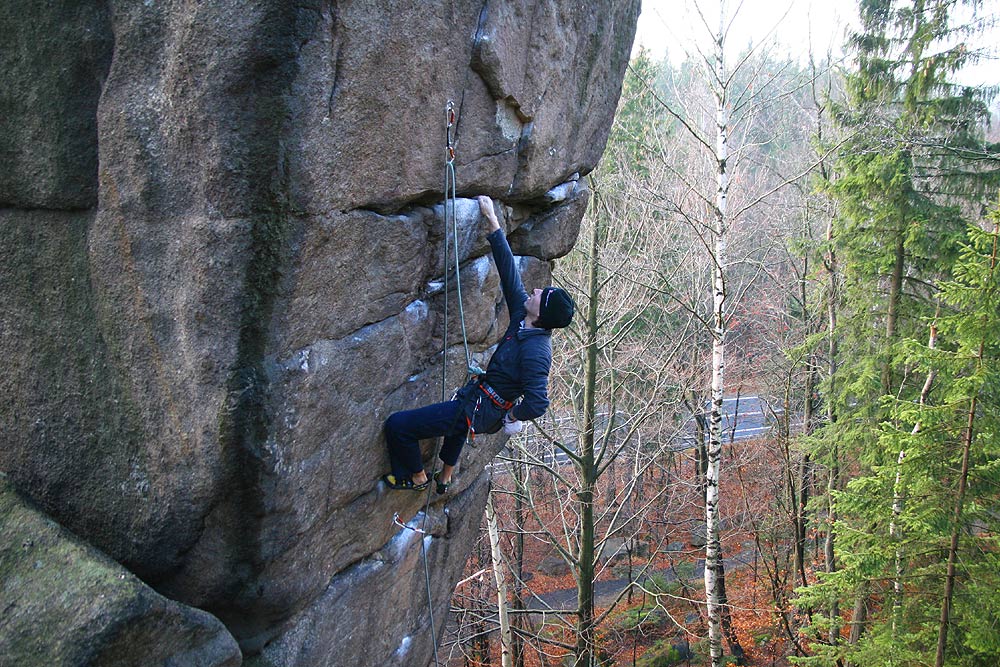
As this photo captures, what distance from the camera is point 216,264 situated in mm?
3330

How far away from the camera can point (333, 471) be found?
4.22 m

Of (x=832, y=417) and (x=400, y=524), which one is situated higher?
(x=400, y=524)

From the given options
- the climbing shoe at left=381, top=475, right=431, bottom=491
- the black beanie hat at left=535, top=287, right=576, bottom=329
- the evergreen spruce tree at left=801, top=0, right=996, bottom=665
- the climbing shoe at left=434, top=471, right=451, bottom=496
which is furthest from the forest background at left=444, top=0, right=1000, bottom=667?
the climbing shoe at left=381, top=475, right=431, bottom=491

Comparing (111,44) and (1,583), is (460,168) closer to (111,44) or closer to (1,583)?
(111,44)

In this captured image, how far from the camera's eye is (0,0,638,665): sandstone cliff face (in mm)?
3250

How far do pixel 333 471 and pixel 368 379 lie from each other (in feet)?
1.93

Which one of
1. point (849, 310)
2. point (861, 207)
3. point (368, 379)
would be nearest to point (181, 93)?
point (368, 379)

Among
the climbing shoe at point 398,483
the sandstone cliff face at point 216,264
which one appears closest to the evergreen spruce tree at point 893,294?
the climbing shoe at point 398,483

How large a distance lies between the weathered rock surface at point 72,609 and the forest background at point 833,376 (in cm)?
718

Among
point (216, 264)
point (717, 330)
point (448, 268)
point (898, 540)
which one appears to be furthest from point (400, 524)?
point (717, 330)

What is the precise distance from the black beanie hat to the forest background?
4.67 m

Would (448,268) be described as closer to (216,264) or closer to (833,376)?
(216,264)

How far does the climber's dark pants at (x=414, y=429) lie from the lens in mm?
4676

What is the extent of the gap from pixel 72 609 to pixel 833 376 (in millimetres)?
11912
